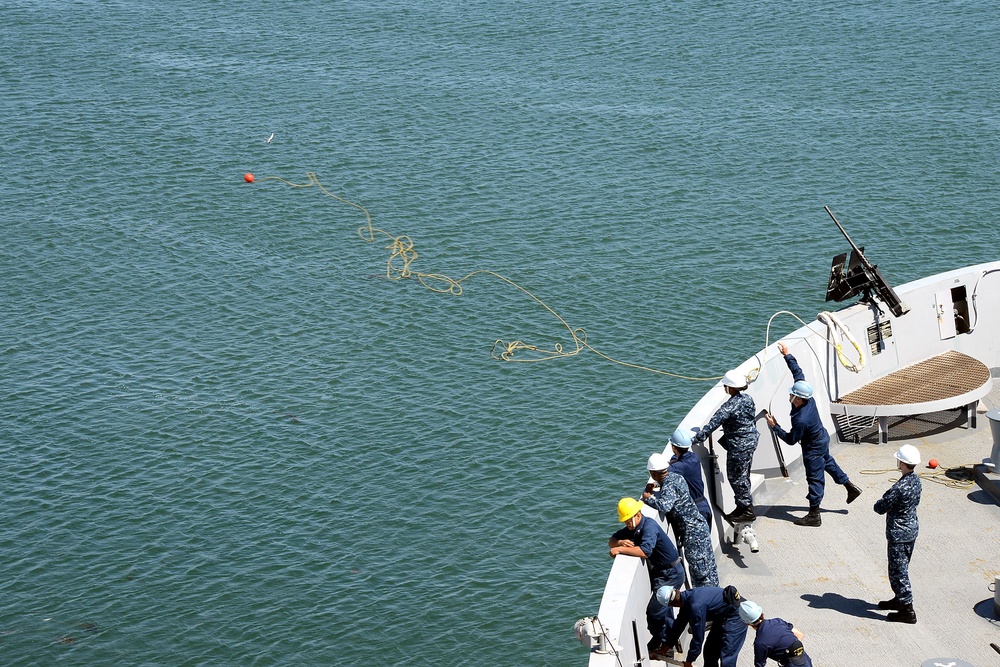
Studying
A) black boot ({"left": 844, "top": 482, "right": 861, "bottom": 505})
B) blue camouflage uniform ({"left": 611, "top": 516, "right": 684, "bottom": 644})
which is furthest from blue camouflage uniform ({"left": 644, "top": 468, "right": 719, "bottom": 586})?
black boot ({"left": 844, "top": 482, "right": 861, "bottom": 505})

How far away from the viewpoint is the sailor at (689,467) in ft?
33.6

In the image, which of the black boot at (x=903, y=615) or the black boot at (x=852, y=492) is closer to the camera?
the black boot at (x=903, y=615)

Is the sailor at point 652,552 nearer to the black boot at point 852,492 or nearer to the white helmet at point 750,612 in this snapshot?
the white helmet at point 750,612

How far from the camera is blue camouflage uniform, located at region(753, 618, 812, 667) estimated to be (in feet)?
28.1

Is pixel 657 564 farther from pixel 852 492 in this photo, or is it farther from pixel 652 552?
pixel 852 492

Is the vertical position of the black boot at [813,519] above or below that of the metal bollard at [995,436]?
below

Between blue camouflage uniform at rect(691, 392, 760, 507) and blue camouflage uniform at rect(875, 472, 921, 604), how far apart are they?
4.62ft

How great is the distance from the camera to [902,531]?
31.6 feet

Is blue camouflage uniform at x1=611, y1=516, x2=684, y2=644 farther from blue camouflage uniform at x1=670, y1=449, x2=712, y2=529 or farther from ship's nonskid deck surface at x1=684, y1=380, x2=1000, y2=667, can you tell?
blue camouflage uniform at x1=670, y1=449, x2=712, y2=529

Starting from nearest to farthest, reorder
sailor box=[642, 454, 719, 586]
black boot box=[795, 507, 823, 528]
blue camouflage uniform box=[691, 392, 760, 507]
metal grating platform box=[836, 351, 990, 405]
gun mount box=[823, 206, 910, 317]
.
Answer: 1. sailor box=[642, 454, 719, 586]
2. blue camouflage uniform box=[691, 392, 760, 507]
3. black boot box=[795, 507, 823, 528]
4. metal grating platform box=[836, 351, 990, 405]
5. gun mount box=[823, 206, 910, 317]

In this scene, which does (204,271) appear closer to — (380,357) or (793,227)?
(380,357)

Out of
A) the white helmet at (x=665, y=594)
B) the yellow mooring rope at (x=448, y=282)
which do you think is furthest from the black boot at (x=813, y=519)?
the yellow mooring rope at (x=448, y=282)

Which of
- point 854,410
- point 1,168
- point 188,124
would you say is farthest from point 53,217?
point 854,410

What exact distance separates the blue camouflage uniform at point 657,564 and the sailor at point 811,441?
76.8 inches
